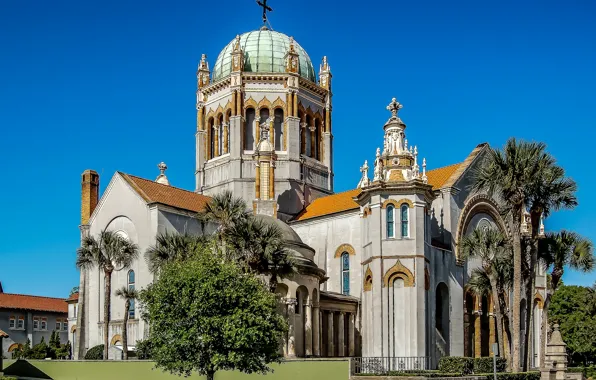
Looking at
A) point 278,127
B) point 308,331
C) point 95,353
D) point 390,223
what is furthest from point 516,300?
point 278,127

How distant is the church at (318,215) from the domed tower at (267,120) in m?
0.11

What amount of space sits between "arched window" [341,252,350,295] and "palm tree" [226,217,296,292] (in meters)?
13.1

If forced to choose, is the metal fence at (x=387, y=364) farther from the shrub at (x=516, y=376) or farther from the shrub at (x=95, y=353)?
the shrub at (x=95, y=353)

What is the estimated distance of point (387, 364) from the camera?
4525 cm

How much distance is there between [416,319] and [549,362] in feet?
25.8

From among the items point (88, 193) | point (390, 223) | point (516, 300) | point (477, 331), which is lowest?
point (477, 331)

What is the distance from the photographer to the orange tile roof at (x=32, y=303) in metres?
80.3

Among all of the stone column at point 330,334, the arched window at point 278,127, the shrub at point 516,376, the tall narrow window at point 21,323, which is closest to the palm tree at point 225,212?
the stone column at point 330,334

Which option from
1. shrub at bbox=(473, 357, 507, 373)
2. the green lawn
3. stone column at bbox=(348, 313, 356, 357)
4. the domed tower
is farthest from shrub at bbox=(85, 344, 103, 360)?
shrub at bbox=(473, 357, 507, 373)

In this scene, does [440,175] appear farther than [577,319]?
No

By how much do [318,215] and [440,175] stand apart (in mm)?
9711

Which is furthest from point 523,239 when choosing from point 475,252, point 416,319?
point 416,319

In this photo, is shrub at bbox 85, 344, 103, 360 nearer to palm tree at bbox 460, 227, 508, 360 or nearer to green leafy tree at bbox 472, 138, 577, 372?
palm tree at bbox 460, 227, 508, 360

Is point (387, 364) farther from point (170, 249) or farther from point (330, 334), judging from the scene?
point (170, 249)
